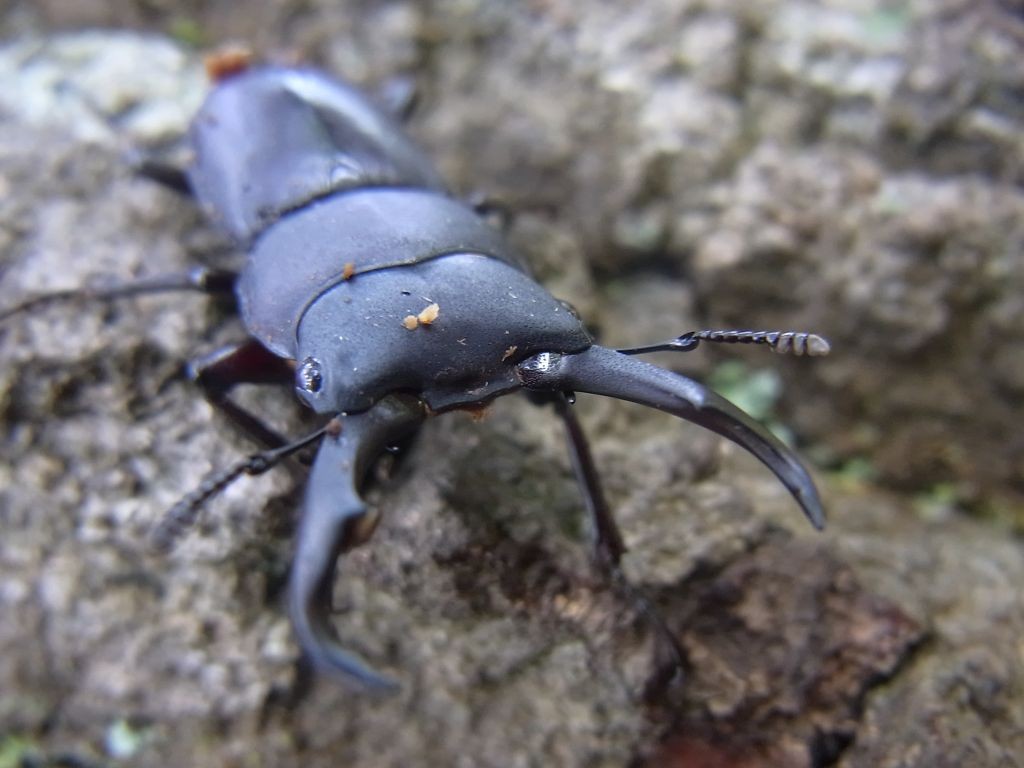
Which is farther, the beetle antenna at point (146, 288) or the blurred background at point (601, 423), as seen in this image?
the beetle antenna at point (146, 288)

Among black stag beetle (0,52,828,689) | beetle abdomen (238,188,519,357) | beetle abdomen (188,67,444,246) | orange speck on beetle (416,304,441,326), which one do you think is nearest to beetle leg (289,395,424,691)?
black stag beetle (0,52,828,689)

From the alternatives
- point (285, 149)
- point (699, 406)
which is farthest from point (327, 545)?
point (285, 149)

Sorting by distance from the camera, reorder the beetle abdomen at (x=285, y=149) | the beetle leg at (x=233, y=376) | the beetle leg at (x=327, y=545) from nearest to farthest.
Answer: the beetle leg at (x=327, y=545) → the beetle leg at (x=233, y=376) → the beetle abdomen at (x=285, y=149)

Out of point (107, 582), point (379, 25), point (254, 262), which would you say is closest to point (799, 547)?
point (254, 262)

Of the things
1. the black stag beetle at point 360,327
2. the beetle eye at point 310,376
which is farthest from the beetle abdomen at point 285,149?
the beetle eye at point 310,376

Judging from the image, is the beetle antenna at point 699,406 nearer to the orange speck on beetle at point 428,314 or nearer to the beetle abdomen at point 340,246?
the orange speck on beetle at point 428,314

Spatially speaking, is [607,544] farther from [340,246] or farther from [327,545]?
[340,246]

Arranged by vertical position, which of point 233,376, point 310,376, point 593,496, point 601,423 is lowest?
point 601,423
